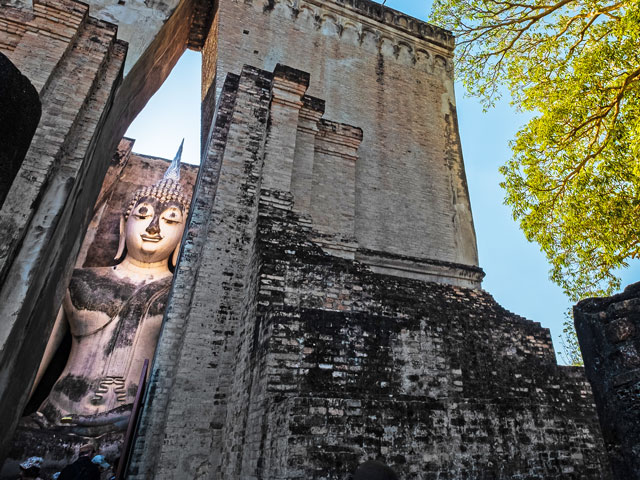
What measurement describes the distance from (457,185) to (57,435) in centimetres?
1167

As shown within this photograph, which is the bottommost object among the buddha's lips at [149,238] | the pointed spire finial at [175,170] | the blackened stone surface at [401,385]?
the blackened stone surface at [401,385]

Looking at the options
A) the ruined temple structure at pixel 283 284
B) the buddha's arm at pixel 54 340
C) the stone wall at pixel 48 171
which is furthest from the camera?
the buddha's arm at pixel 54 340

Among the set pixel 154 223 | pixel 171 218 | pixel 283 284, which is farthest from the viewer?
pixel 171 218

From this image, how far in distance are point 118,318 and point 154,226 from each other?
8.71 feet

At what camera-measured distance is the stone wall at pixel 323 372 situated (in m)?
3.90

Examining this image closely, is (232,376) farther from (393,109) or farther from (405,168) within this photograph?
(393,109)

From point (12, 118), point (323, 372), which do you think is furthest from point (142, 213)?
point (12, 118)

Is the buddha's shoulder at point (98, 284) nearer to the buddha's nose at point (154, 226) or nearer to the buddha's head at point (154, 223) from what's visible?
the buddha's head at point (154, 223)

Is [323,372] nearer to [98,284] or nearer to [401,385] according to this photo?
[401,385]

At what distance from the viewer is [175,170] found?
12.5 metres

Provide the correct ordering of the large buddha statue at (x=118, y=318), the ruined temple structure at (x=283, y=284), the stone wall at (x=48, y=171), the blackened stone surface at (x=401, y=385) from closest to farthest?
the blackened stone surface at (x=401, y=385) < the ruined temple structure at (x=283, y=284) < the stone wall at (x=48, y=171) < the large buddha statue at (x=118, y=318)

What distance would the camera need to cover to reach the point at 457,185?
12.1 m

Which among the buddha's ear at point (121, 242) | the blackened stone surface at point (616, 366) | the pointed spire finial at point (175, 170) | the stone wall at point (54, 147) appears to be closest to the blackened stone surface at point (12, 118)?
the stone wall at point (54, 147)

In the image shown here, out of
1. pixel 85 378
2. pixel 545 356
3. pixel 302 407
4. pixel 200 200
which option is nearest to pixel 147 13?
pixel 200 200
